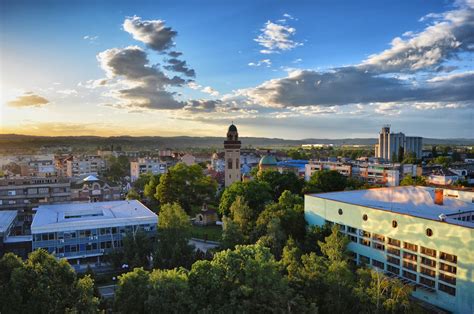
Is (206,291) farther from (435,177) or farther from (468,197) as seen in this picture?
(435,177)

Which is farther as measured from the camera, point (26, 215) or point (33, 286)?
point (26, 215)

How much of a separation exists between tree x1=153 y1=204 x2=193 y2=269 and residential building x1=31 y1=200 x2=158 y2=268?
5.28 metres

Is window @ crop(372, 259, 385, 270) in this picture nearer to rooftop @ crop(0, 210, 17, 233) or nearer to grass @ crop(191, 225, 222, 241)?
grass @ crop(191, 225, 222, 241)

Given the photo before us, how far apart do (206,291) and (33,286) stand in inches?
347

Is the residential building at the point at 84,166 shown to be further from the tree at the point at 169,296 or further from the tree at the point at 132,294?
the tree at the point at 169,296

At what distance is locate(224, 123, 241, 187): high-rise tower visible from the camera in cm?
6862

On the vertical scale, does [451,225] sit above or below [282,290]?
above

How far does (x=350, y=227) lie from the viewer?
3384cm

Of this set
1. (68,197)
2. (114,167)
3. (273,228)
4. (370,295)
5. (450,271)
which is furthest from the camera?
(114,167)

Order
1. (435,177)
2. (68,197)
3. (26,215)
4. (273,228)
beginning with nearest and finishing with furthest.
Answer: (273,228) < (26,215) < (68,197) < (435,177)

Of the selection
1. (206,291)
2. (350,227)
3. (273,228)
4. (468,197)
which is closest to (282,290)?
(206,291)

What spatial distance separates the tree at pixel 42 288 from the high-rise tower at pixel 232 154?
49.0 m

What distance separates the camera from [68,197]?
181ft

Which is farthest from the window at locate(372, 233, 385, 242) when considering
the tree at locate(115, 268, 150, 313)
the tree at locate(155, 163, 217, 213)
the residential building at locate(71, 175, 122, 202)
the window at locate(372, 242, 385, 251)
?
the residential building at locate(71, 175, 122, 202)
